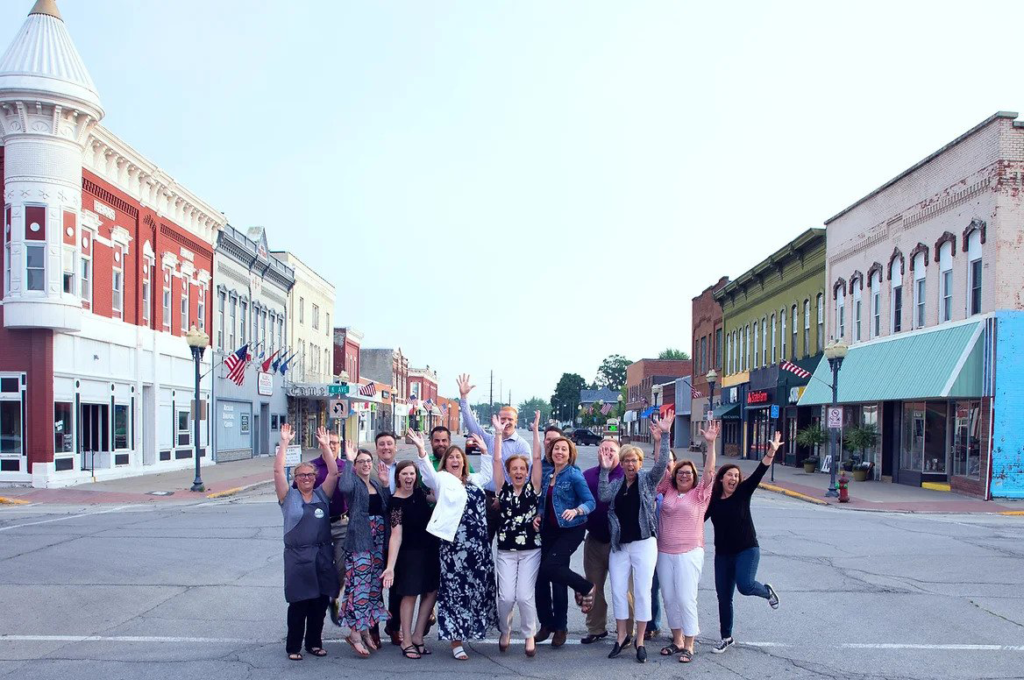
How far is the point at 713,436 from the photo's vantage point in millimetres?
8023

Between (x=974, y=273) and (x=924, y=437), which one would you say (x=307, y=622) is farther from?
(x=924, y=437)

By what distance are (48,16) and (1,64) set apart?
2.34 m

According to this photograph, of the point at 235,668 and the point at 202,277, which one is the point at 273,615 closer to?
the point at 235,668

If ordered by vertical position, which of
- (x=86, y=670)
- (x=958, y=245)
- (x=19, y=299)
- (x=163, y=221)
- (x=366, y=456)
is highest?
(x=163, y=221)

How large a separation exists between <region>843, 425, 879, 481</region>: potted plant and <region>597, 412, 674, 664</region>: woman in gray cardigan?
24.4 m

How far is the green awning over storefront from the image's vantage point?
80.6 feet

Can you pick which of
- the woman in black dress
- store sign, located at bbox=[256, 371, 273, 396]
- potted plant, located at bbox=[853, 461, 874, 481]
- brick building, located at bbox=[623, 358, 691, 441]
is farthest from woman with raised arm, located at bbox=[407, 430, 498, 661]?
brick building, located at bbox=[623, 358, 691, 441]

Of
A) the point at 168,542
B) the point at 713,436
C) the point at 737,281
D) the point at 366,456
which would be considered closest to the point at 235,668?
the point at 366,456

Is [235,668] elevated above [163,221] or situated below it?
below

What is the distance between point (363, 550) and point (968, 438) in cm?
2210

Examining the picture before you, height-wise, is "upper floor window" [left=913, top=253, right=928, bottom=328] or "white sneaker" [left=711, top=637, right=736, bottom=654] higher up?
"upper floor window" [left=913, top=253, right=928, bottom=328]

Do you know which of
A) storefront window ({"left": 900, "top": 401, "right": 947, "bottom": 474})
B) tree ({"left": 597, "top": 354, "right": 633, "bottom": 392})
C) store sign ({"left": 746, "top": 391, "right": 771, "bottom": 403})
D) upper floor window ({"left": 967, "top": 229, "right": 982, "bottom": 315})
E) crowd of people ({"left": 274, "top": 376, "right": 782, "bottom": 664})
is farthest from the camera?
tree ({"left": 597, "top": 354, "right": 633, "bottom": 392})

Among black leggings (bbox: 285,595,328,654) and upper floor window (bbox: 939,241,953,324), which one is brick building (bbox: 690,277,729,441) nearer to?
upper floor window (bbox: 939,241,953,324)

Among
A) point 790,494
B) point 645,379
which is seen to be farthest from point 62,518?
point 645,379
